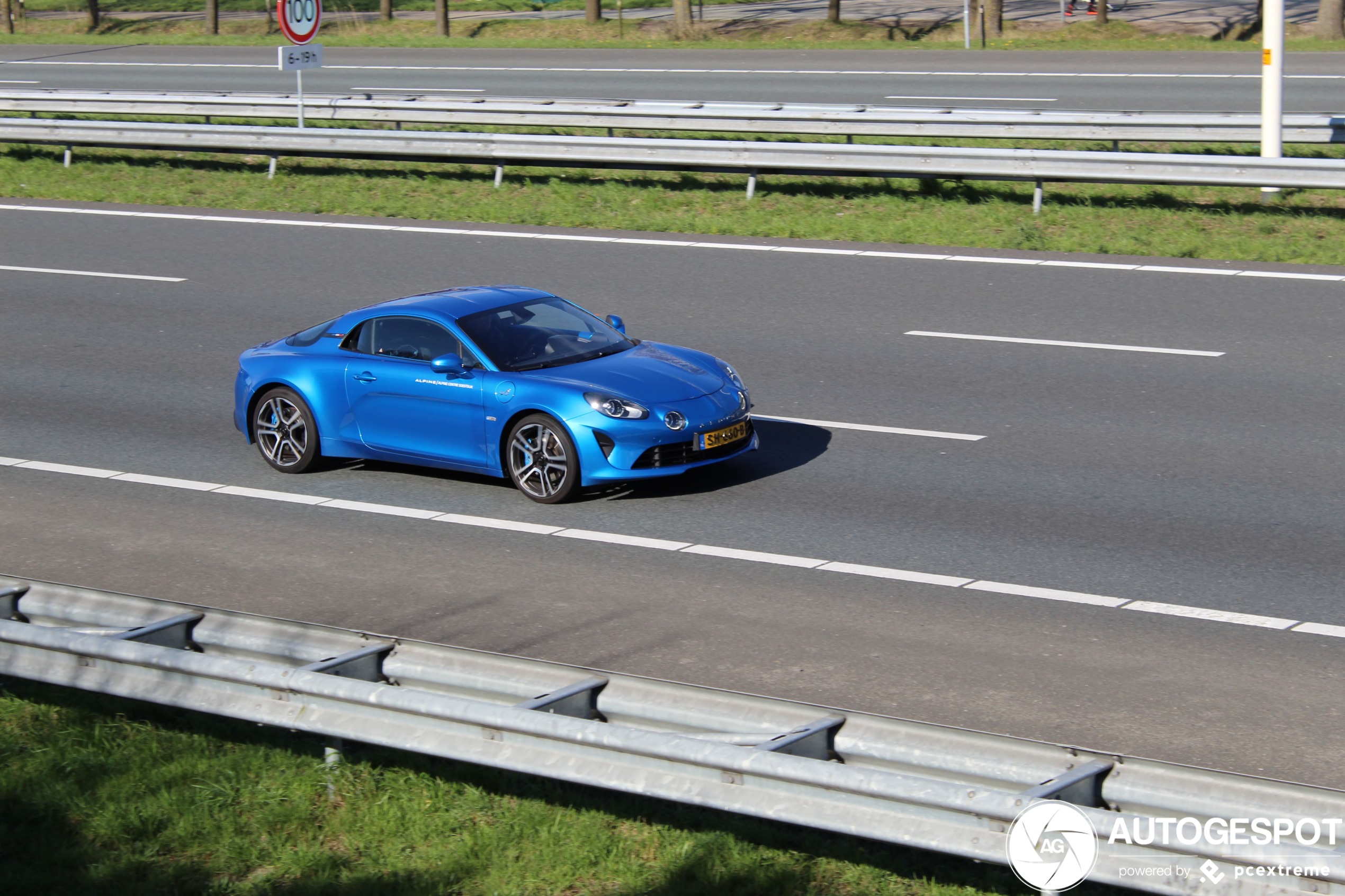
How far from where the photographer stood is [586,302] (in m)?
15.3

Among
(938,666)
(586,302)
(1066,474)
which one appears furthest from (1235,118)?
(938,666)

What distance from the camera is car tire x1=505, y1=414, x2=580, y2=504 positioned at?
9.80 m

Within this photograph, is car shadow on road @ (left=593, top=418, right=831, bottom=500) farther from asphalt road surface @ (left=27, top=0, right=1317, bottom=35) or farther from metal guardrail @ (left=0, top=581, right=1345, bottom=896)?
asphalt road surface @ (left=27, top=0, right=1317, bottom=35)

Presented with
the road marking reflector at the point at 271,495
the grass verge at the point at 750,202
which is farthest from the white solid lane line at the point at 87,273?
the road marking reflector at the point at 271,495

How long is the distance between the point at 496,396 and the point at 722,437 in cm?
147

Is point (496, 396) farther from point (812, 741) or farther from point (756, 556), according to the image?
point (812, 741)

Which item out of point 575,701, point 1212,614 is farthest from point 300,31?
point 575,701

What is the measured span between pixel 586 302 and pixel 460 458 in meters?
5.27

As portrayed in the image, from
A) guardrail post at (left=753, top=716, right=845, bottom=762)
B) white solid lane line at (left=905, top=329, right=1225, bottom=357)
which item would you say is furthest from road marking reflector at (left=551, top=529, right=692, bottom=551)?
white solid lane line at (left=905, top=329, right=1225, bottom=357)

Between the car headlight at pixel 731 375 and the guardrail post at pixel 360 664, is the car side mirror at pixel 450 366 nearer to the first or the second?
the car headlight at pixel 731 375

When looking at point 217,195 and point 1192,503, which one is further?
point 217,195

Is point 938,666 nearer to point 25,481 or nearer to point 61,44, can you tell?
A: point 25,481

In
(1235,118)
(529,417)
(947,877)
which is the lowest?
(947,877)

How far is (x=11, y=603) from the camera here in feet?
22.0
